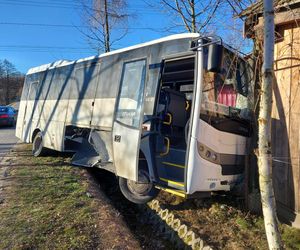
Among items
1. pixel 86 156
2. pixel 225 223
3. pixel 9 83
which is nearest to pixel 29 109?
pixel 86 156

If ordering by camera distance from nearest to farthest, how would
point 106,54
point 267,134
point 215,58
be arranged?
1. point 267,134
2. point 215,58
3. point 106,54

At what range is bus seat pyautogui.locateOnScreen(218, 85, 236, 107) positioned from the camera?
5721mm

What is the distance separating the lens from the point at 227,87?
5.85 meters

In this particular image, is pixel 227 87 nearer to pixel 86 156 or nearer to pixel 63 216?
pixel 63 216

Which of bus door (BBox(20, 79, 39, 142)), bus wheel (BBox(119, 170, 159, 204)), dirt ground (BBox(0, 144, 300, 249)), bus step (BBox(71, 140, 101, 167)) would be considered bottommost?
dirt ground (BBox(0, 144, 300, 249))

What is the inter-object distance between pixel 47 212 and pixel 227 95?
3.72 metres

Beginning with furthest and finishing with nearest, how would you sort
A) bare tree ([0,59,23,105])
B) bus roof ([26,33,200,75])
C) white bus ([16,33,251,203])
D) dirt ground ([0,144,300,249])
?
bare tree ([0,59,23,105]), bus roof ([26,33,200,75]), white bus ([16,33,251,203]), dirt ground ([0,144,300,249])

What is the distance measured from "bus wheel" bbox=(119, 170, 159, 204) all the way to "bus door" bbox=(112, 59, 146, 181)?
24 centimetres

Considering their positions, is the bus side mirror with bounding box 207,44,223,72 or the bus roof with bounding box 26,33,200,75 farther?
the bus roof with bounding box 26,33,200,75

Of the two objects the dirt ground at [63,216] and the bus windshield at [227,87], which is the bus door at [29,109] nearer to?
the dirt ground at [63,216]

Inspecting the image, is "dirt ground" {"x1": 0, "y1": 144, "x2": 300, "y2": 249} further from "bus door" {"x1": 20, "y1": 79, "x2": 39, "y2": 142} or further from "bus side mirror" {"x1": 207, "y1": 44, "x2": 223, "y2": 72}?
"bus door" {"x1": 20, "y1": 79, "x2": 39, "y2": 142}

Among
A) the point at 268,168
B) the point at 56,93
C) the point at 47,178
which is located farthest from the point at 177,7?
the point at 268,168

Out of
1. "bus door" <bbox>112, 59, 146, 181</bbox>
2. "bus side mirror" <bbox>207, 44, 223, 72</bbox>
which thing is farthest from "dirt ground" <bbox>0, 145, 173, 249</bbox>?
"bus side mirror" <bbox>207, 44, 223, 72</bbox>

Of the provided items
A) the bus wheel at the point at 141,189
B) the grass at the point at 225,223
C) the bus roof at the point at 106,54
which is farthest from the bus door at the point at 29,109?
the grass at the point at 225,223
